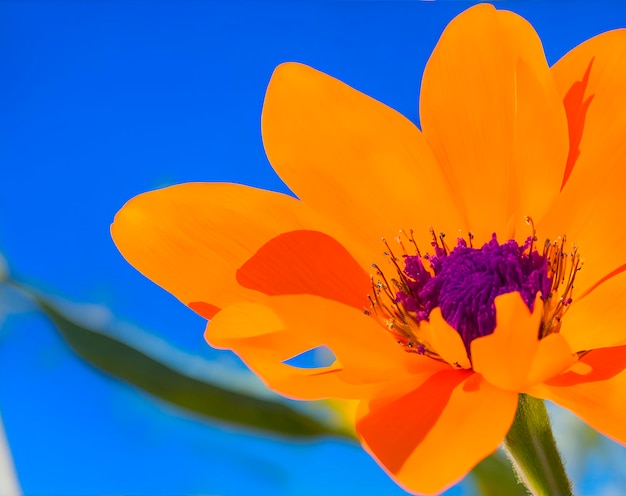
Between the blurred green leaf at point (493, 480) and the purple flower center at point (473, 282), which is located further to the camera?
the blurred green leaf at point (493, 480)

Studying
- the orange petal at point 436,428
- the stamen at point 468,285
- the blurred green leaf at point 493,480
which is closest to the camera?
the orange petal at point 436,428

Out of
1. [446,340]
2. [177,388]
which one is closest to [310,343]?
[446,340]

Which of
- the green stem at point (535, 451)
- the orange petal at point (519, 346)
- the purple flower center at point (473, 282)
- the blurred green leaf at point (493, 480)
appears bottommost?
the green stem at point (535, 451)

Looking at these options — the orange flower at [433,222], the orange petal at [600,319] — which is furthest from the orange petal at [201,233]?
the orange petal at [600,319]

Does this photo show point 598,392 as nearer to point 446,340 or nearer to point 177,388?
point 446,340

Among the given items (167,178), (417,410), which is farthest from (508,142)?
(167,178)

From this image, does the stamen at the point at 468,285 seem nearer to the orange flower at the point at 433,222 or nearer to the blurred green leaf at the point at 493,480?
the orange flower at the point at 433,222

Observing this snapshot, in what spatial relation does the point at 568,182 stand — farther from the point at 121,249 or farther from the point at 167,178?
the point at 167,178

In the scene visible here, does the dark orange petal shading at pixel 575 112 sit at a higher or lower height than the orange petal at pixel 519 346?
higher
